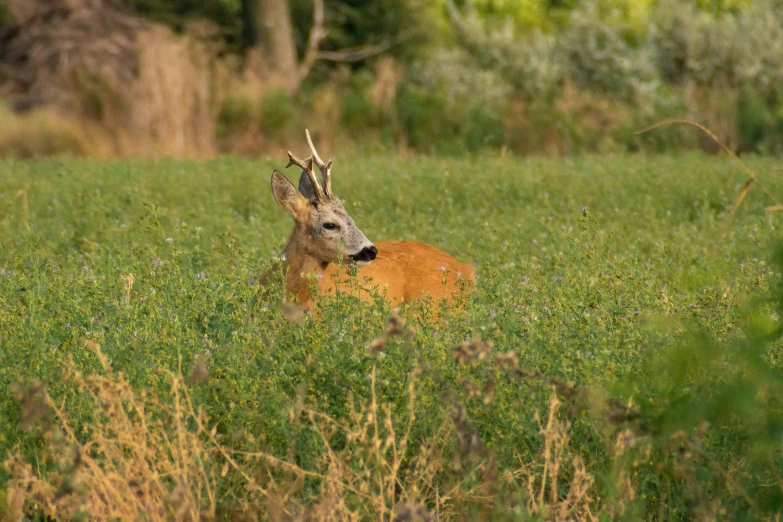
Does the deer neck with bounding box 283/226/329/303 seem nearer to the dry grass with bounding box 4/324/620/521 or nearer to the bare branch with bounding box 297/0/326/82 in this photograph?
the dry grass with bounding box 4/324/620/521

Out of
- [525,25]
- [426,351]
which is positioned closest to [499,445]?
[426,351]

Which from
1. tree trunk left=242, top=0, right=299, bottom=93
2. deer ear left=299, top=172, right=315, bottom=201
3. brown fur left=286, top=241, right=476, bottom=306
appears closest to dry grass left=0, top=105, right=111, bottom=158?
tree trunk left=242, top=0, right=299, bottom=93

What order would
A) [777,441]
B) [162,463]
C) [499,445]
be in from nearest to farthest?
1. [777,441]
2. [162,463]
3. [499,445]

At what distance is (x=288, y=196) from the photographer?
726cm

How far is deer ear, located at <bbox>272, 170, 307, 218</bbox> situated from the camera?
7238 millimetres

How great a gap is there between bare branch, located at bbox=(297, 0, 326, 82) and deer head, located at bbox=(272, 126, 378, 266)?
57.4 feet

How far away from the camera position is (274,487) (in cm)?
409

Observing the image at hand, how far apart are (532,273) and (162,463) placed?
3252 millimetres

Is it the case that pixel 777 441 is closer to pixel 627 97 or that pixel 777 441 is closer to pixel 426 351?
pixel 426 351

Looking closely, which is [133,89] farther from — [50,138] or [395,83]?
[395,83]

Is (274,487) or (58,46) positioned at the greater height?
(274,487)

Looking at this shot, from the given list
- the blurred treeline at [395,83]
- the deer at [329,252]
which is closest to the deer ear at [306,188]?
the deer at [329,252]

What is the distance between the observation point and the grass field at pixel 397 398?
3.77m

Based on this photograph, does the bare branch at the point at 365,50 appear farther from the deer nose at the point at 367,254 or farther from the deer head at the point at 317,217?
the deer nose at the point at 367,254
